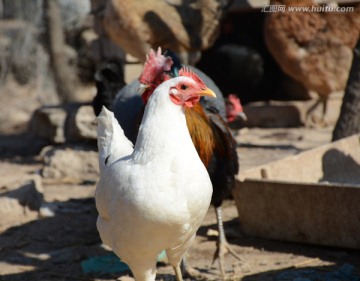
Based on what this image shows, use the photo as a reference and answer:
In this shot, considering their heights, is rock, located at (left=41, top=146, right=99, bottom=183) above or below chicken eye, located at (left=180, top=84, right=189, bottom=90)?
below

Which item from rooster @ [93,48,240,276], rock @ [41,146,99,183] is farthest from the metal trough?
rock @ [41,146,99,183]

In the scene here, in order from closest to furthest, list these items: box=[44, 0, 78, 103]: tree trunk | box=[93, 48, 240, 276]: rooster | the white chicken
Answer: the white chicken, box=[93, 48, 240, 276]: rooster, box=[44, 0, 78, 103]: tree trunk

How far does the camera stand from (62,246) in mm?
5348

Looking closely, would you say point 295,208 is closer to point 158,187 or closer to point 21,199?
point 158,187

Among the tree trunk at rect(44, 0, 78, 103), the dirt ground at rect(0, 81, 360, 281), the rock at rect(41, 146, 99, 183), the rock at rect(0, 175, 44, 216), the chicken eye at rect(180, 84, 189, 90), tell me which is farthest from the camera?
the tree trunk at rect(44, 0, 78, 103)

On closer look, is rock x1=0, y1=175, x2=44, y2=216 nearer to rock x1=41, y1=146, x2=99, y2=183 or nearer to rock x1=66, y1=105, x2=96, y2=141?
rock x1=41, y1=146, x2=99, y2=183

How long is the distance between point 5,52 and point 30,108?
83.3 inches

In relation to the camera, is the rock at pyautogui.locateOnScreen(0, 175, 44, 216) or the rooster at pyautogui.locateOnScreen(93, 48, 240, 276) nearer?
the rooster at pyautogui.locateOnScreen(93, 48, 240, 276)

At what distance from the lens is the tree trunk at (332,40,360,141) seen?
6.10 m

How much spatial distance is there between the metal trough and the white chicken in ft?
5.18

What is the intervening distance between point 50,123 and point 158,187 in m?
5.64

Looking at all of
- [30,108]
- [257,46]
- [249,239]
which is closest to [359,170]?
[249,239]

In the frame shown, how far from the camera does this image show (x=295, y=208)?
4.86m

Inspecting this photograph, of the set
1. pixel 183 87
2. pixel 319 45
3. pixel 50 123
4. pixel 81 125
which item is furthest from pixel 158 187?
pixel 319 45
